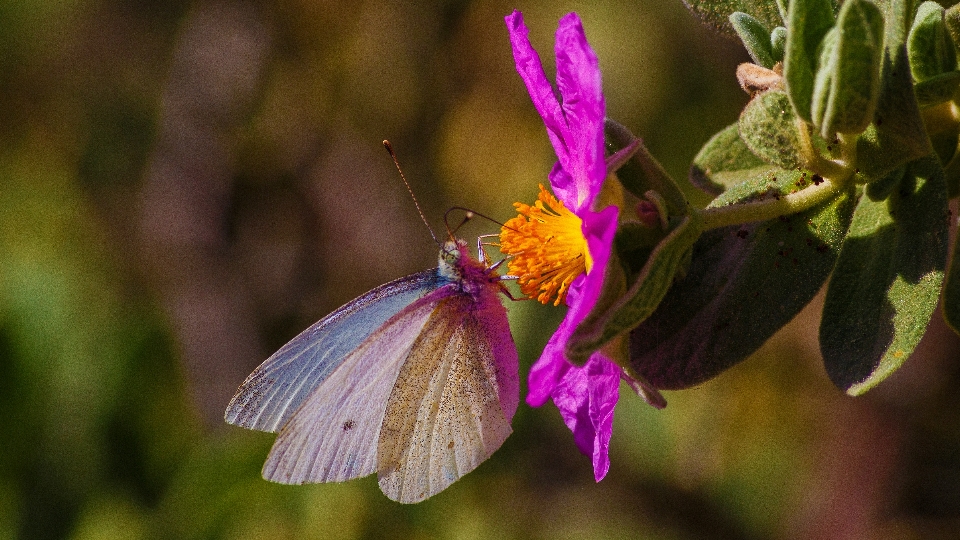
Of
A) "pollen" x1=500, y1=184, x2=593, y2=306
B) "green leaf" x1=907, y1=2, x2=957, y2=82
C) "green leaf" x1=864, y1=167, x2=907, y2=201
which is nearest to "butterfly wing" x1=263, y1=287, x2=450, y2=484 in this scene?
"pollen" x1=500, y1=184, x2=593, y2=306

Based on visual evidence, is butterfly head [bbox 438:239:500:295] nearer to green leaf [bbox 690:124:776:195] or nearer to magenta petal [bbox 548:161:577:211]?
magenta petal [bbox 548:161:577:211]

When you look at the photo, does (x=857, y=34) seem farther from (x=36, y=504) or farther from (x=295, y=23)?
(x=295, y=23)

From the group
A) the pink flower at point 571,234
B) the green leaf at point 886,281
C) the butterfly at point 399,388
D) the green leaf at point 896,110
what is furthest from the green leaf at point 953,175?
the butterfly at point 399,388

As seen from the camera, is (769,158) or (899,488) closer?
(769,158)

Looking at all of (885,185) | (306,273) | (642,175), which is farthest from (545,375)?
(306,273)

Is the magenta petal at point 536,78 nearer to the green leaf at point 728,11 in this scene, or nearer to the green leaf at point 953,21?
the green leaf at point 728,11

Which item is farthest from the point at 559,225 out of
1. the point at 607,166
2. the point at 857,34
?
the point at 857,34

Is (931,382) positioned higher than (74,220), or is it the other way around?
(74,220)
